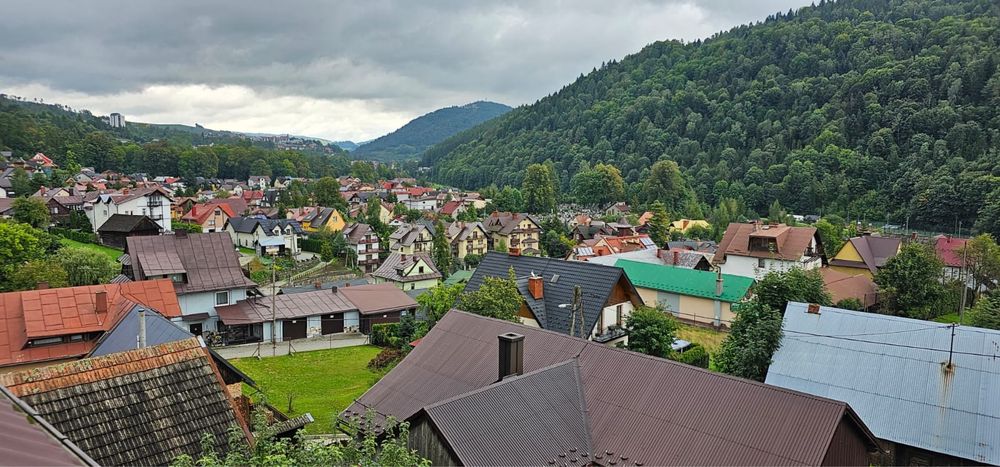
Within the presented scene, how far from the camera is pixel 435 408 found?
32.4 feet

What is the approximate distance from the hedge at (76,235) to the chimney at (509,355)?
184 ft

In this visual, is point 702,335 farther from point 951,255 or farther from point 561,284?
point 951,255

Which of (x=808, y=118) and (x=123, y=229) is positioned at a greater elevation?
(x=808, y=118)

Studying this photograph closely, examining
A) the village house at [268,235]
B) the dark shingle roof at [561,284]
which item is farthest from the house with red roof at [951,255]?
the village house at [268,235]

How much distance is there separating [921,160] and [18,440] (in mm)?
106234

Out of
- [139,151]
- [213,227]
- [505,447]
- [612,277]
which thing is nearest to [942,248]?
[612,277]

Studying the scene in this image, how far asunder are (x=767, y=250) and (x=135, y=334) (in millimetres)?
38791

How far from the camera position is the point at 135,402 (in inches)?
341

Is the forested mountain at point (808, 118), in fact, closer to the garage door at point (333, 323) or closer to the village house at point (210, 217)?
the garage door at point (333, 323)

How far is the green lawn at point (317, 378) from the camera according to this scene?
2048 cm

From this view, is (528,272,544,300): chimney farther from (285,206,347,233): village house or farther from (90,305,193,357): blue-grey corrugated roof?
(285,206,347,233): village house

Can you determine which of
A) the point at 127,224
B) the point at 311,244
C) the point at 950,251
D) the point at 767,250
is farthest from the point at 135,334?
the point at 950,251

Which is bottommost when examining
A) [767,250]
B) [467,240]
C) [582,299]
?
[467,240]

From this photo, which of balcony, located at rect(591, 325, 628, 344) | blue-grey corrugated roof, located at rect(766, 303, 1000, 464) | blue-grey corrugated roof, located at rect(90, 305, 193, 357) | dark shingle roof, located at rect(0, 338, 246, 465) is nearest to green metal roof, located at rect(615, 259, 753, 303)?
balcony, located at rect(591, 325, 628, 344)
